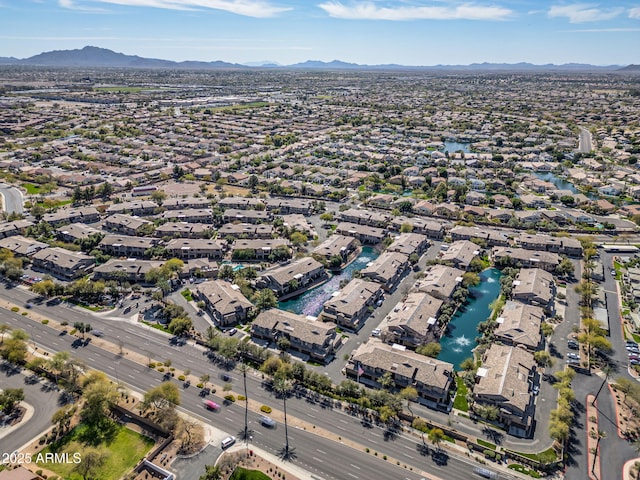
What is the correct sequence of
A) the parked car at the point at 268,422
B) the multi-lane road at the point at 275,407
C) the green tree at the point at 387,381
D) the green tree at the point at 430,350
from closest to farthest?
1. the multi-lane road at the point at 275,407
2. the parked car at the point at 268,422
3. the green tree at the point at 387,381
4. the green tree at the point at 430,350

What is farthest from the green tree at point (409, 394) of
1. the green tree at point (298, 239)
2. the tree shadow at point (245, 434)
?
the green tree at point (298, 239)

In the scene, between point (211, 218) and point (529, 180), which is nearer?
point (211, 218)

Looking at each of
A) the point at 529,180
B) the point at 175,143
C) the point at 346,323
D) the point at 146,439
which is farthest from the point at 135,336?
the point at 175,143

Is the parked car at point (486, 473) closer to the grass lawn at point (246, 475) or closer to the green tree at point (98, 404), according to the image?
the grass lawn at point (246, 475)

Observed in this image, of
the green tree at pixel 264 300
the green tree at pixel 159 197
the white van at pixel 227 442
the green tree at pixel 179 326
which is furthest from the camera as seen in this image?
the green tree at pixel 159 197

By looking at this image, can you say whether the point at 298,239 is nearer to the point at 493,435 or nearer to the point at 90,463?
the point at 493,435

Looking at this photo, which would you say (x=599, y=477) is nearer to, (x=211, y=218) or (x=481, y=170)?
(x=211, y=218)

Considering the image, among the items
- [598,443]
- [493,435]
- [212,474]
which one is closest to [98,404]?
[212,474]
